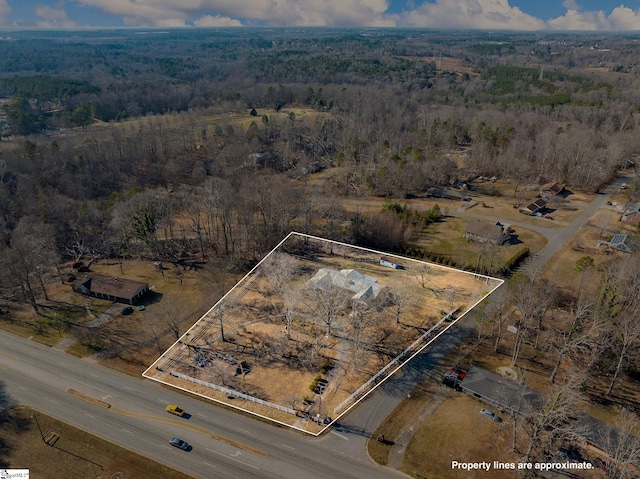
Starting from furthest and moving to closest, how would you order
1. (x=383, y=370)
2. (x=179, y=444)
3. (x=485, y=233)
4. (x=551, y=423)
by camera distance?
(x=485, y=233) < (x=383, y=370) < (x=179, y=444) < (x=551, y=423)

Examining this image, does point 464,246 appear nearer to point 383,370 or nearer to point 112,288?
point 383,370

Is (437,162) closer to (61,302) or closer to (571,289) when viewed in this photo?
(571,289)

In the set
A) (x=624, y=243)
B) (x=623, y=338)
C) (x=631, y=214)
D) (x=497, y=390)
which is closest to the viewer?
(x=497, y=390)

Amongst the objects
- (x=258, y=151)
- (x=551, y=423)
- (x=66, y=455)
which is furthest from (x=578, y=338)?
(x=258, y=151)

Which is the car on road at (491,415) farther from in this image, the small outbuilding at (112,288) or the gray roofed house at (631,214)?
the gray roofed house at (631,214)

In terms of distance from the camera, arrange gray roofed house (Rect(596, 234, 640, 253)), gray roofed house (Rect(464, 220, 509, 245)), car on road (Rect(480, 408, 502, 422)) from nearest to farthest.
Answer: car on road (Rect(480, 408, 502, 422))
gray roofed house (Rect(596, 234, 640, 253))
gray roofed house (Rect(464, 220, 509, 245))

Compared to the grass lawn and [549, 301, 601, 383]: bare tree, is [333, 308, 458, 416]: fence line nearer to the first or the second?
[549, 301, 601, 383]: bare tree

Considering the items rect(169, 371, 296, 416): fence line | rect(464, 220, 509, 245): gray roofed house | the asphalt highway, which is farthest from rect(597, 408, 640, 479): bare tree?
rect(464, 220, 509, 245): gray roofed house
